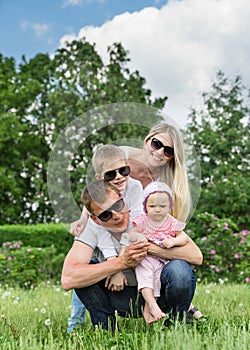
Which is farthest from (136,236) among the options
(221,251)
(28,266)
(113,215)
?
(221,251)

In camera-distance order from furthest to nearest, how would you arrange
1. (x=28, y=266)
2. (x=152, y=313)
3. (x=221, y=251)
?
(x=221, y=251)
(x=28, y=266)
(x=152, y=313)

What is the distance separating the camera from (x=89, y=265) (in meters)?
3.17

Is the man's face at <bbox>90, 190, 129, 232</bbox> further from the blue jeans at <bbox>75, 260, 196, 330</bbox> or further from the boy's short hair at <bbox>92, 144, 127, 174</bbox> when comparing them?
the blue jeans at <bbox>75, 260, 196, 330</bbox>

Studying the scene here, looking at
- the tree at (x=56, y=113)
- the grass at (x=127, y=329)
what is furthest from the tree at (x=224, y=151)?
the grass at (x=127, y=329)

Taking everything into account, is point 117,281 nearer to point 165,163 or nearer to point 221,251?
point 165,163

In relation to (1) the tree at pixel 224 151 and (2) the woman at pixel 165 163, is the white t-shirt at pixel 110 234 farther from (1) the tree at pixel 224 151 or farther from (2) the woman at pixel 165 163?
(1) the tree at pixel 224 151

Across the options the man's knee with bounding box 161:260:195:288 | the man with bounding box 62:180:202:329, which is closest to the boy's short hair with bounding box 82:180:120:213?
the man with bounding box 62:180:202:329

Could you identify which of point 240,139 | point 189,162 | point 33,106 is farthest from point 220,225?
point 33,106

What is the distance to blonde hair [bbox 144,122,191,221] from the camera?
3096mm

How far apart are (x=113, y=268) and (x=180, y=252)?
400 millimetres

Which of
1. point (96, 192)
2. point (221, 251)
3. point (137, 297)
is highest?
point (221, 251)

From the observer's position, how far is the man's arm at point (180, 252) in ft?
10.2

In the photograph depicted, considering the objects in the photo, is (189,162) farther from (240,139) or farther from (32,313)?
(240,139)

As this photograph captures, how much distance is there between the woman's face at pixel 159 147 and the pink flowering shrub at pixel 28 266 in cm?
483
